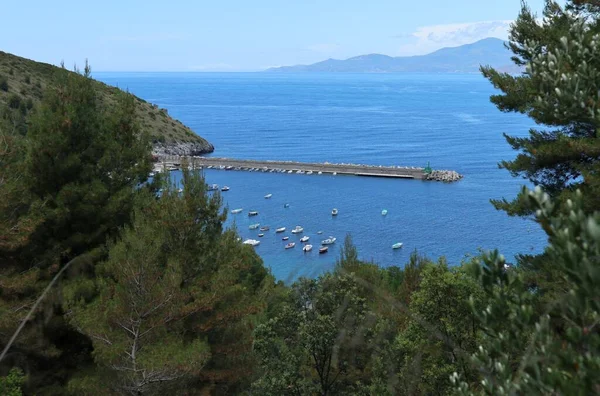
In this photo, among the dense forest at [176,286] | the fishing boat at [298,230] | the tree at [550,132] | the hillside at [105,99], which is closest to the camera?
the tree at [550,132]

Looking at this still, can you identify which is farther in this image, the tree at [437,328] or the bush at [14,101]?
the bush at [14,101]

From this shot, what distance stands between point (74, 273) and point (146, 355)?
2622 millimetres

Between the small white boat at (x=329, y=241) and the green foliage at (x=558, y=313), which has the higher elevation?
the green foliage at (x=558, y=313)

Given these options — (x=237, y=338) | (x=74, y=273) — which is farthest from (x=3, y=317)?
(x=237, y=338)

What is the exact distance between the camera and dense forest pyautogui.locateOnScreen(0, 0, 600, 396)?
10227mm

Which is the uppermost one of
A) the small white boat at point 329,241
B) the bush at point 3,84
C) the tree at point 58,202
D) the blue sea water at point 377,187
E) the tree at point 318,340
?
the bush at point 3,84

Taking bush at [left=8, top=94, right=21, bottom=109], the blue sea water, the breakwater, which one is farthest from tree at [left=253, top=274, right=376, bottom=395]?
the breakwater

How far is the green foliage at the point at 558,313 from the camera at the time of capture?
281 cm

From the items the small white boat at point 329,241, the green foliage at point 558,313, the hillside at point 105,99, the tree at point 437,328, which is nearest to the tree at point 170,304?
the tree at point 437,328

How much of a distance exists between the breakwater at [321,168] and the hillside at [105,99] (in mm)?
8223

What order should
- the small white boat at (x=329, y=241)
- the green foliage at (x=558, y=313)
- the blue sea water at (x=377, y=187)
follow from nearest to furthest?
the green foliage at (x=558, y=313)
the blue sea water at (x=377, y=187)
the small white boat at (x=329, y=241)

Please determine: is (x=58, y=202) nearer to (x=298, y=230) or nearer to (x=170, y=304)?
(x=170, y=304)

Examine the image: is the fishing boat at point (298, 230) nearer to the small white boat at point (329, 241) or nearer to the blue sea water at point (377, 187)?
the blue sea water at point (377, 187)

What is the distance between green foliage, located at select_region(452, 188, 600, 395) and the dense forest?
19.0ft
